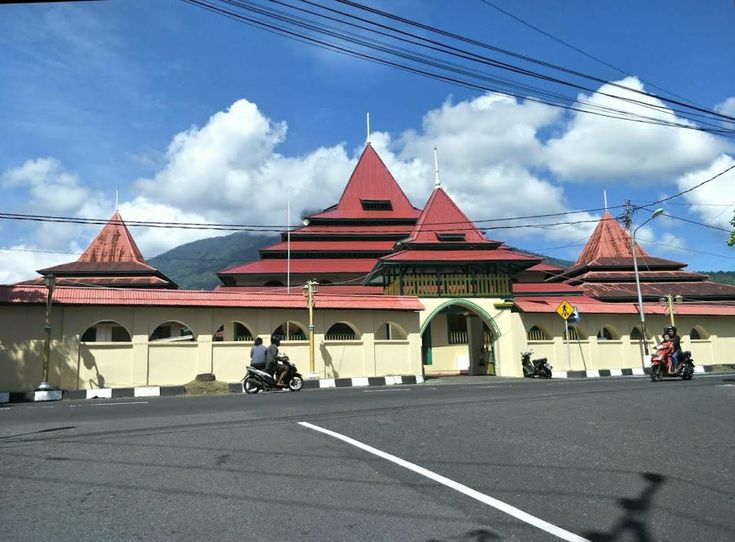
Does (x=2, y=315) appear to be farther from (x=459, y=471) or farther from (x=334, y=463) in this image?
(x=459, y=471)

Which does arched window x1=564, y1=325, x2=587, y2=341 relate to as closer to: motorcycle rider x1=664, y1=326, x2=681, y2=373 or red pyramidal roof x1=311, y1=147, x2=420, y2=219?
motorcycle rider x1=664, y1=326, x2=681, y2=373

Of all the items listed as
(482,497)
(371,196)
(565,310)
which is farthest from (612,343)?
(482,497)

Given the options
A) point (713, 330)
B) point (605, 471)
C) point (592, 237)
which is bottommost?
point (605, 471)

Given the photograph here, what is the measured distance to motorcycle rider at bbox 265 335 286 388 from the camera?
611 inches

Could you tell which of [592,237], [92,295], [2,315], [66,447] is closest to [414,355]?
[92,295]

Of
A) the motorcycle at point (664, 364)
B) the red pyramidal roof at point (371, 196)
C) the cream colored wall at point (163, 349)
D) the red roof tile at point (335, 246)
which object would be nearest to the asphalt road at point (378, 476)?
the motorcycle at point (664, 364)

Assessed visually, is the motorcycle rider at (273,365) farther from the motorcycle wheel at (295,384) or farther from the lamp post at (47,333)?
the lamp post at (47,333)

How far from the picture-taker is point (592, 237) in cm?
4059

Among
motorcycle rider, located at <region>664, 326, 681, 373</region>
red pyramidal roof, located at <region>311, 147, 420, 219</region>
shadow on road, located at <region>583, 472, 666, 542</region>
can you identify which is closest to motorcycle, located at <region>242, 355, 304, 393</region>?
motorcycle rider, located at <region>664, 326, 681, 373</region>

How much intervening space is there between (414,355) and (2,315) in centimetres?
1357

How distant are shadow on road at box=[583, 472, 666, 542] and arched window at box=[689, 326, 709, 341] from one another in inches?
1089

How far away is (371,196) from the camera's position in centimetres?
3900

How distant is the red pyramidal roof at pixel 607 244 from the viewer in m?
38.2

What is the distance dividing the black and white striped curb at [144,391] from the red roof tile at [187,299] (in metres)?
2.66
